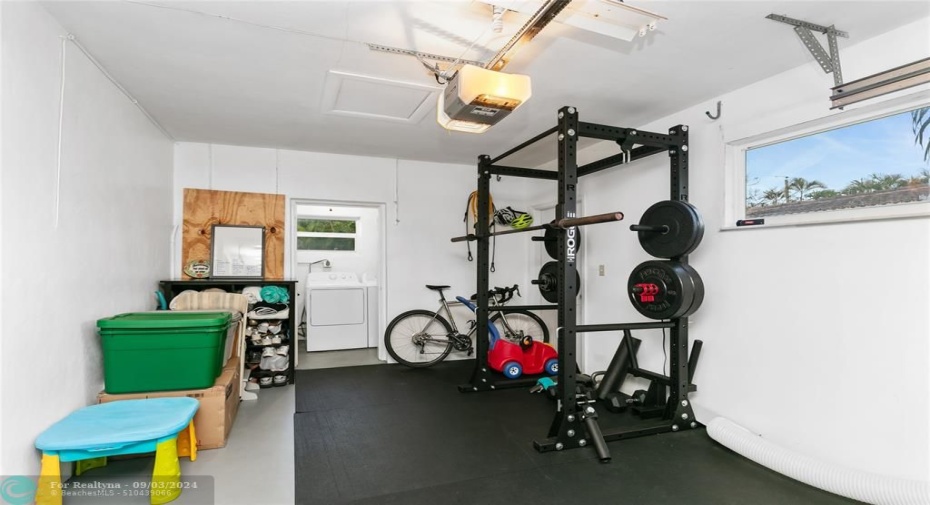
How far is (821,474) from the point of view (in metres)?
2.22

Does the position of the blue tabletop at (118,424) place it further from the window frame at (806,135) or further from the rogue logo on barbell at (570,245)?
the window frame at (806,135)

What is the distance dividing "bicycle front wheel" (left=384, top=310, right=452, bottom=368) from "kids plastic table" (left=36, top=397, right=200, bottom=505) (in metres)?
2.63

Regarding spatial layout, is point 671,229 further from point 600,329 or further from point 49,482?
point 49,482

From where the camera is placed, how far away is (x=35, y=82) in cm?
203

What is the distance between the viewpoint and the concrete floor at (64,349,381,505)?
2178 millimetres

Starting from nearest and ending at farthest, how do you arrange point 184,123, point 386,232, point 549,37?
point 549,37
point 184,123
point 386,232

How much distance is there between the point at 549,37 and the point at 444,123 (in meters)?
0.73

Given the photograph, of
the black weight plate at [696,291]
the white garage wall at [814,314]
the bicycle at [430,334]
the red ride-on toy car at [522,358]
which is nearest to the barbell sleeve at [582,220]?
the black weight plate at [696,291]

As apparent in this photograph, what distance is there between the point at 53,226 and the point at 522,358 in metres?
3.61

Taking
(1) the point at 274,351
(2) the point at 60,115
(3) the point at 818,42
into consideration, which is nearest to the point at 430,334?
(1) the point at 274,351

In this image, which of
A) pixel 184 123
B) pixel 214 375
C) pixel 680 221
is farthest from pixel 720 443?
pixel 184 123

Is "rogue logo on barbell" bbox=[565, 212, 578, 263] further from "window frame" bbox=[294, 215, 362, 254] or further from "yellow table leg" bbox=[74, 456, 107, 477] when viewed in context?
"window frame" bbox=[294, 215, 362, 254]

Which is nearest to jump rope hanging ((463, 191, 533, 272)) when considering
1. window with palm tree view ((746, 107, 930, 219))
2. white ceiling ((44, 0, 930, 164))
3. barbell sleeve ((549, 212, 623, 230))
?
white ceiling ((44, 0, 930, 164))

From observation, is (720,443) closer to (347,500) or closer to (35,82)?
(347,500)
